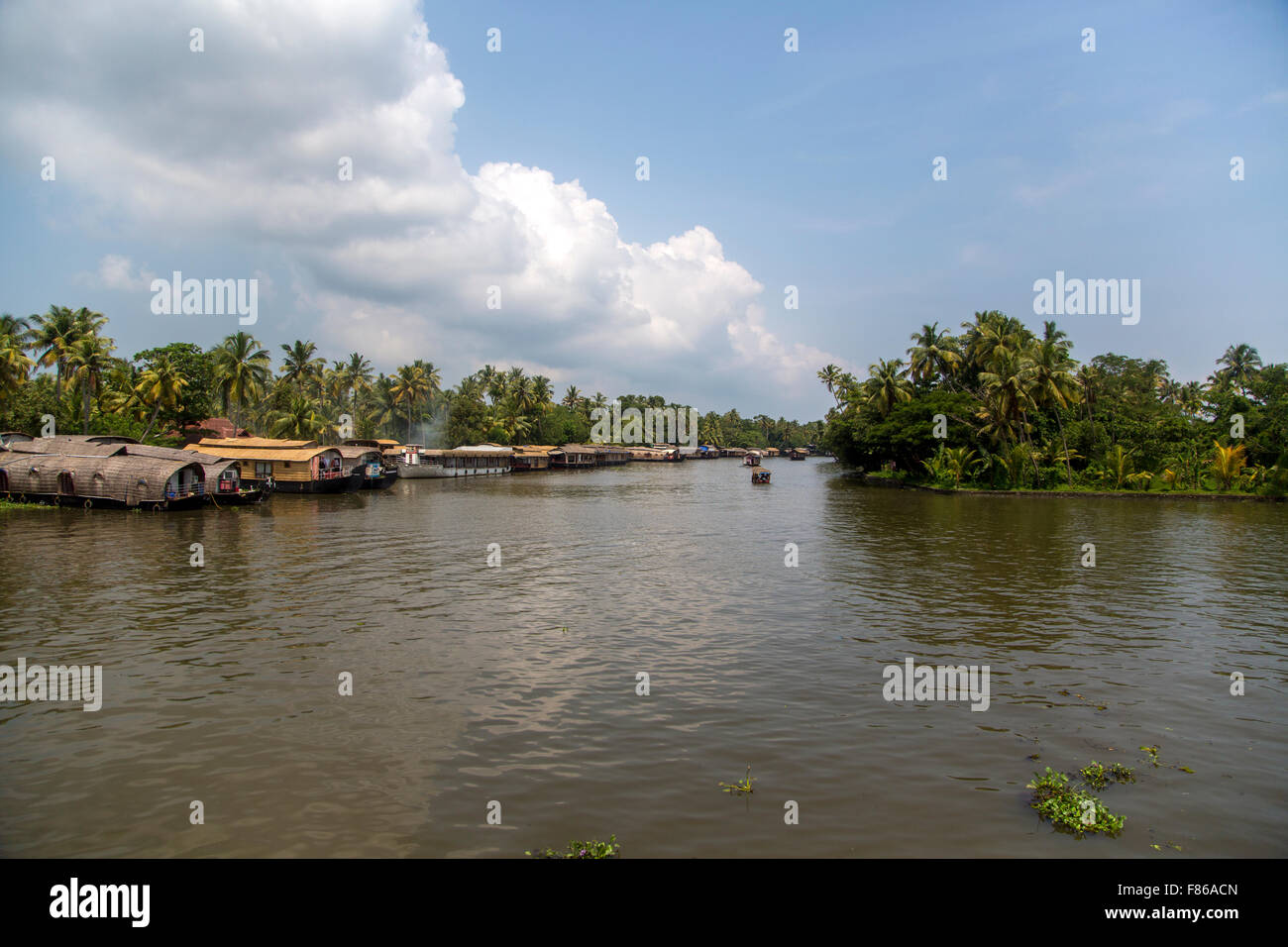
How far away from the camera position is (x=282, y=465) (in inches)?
1971

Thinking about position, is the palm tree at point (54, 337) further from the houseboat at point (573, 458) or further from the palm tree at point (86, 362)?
the houseboat at point (573, 458)

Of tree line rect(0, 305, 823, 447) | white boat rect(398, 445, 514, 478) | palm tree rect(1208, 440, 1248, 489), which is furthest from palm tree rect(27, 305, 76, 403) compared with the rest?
palm tree rect(1208, 440, 1248, 489)

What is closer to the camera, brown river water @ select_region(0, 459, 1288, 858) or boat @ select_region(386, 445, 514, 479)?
brown river water @ select_region(0, 459, 1288, 858)

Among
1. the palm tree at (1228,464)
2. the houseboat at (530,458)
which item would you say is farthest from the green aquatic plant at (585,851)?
the houseboat at (530,458)

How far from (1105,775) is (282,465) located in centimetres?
5259

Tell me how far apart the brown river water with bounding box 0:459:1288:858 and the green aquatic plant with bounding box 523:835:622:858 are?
185 millimetres

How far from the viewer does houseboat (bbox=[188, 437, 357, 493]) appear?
49.2m

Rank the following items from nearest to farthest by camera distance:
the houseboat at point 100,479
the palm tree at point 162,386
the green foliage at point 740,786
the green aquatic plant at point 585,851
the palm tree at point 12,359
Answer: the green aquatic plant at point 585,851
the green foliage at point 740,786
the houseboat at point 100,479
the palm tree at point 12,359
the palm tree at point 162,386

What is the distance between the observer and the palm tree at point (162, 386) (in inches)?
2315

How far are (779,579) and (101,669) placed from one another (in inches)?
658

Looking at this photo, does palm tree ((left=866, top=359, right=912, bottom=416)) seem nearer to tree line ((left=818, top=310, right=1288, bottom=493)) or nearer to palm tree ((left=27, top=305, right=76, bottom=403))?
tree line ((left=818, top=310, right=1288, bottom=493))

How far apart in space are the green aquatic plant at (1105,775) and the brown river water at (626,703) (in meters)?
0.16
